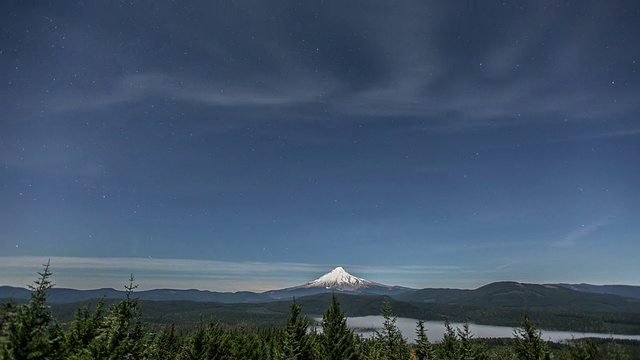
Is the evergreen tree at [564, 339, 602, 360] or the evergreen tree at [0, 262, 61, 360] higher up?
the evergreen tree at [0, 262, 61, 360]

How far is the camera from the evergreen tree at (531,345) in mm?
29484

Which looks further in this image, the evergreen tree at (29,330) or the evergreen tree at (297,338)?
the evergreen tree at (297,338)

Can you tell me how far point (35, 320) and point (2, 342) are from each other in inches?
68.6

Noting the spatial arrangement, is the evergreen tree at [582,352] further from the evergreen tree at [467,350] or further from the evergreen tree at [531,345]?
the evergreen tree at [467,350]

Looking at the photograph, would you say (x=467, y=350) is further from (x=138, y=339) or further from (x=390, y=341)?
(x=138, y=339)

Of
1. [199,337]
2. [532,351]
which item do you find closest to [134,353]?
[199,337]

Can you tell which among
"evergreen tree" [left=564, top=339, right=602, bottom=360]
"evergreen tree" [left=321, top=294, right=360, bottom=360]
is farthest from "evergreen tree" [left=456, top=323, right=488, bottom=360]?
"evergreen tree" [left=321, top=294, right=360, bottom=360]

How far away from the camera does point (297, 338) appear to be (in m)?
34.0

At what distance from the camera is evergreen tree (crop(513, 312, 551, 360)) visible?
29484mm

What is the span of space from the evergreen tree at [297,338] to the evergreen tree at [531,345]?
20049mm

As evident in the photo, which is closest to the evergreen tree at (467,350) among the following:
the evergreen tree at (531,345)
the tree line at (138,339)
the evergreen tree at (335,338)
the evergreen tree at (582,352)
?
the tree line at (138,339)

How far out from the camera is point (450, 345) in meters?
43.8

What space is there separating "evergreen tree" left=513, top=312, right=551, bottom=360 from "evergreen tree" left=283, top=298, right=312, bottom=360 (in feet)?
65.8

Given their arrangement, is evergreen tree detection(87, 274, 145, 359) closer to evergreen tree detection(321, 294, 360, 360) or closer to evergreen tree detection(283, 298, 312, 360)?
evergreen tree detection(283, 298, 312, 360)
